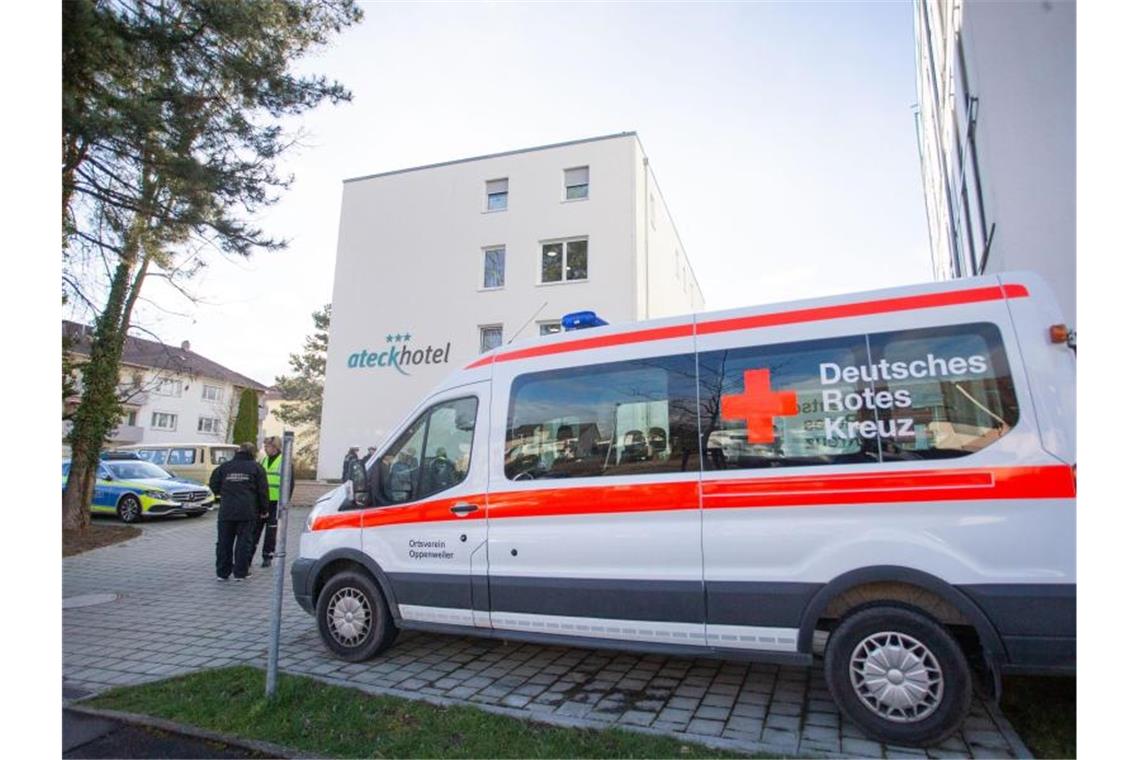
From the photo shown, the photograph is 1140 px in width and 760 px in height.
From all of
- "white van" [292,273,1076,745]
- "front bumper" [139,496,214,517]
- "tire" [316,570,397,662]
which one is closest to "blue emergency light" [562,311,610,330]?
"white van" [292,273,1076,745]

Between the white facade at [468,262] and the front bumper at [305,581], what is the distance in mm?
14588

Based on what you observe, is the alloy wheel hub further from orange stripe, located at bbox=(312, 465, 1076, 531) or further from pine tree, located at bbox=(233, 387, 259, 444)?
pine tree, located at bbox=(233, 387, 259, 444)

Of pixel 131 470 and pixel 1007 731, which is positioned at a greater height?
pixel 131 470

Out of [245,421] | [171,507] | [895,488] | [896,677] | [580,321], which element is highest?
[580,321]

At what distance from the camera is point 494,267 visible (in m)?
21.4

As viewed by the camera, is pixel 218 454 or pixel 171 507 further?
pixel 218 454

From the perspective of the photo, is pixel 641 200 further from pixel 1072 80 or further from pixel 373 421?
pixel 1072 80

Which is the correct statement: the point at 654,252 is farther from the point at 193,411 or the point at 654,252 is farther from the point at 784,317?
the point at 193,411

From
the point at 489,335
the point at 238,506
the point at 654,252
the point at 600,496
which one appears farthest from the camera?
the point at 654,252

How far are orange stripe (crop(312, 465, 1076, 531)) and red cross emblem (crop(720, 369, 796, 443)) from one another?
12.6 inches

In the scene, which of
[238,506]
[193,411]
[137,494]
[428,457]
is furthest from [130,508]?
[193,411]

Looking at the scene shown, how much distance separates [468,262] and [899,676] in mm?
19542

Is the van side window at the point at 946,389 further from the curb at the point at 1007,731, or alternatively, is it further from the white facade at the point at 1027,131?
the white facade at the point at 1027,131

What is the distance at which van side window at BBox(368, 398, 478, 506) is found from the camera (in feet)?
16.5
